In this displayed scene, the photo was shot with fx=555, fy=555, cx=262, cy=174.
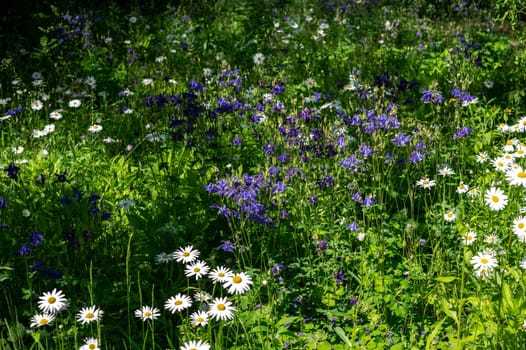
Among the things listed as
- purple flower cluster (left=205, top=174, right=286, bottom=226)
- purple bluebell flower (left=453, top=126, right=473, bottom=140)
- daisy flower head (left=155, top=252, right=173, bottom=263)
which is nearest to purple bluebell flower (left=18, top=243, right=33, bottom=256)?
daisy flower head (left=155, top=252, right=173, bottom=263)

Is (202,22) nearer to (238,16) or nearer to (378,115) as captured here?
(238,16)

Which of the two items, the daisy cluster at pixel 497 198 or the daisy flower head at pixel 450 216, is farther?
the daisy flower head at pixel 450 216

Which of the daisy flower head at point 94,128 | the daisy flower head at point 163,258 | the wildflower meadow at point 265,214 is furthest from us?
the daisy flower head at point 94,128

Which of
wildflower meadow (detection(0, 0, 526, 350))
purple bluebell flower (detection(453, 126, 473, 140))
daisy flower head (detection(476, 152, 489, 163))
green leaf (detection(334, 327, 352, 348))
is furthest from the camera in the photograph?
purple bluebell flower (detection(453, 126, 473, 140))

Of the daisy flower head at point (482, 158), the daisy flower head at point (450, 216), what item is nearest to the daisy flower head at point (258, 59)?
the daisy flower head at point (482, 158)

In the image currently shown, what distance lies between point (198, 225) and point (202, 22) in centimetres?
402

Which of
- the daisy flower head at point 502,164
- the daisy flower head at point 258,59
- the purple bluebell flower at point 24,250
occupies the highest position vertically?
the daisy flower head at point 258,59

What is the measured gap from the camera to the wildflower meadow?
250cm

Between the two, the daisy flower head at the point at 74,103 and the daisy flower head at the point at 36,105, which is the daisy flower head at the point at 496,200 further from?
the daisy flower head at the point at 36,105

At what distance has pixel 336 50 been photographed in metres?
6.00

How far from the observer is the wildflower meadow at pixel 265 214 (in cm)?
250

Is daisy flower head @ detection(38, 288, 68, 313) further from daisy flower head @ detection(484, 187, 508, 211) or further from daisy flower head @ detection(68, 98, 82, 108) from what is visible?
daisy flower head @ detection(68, 98, 82, 108)

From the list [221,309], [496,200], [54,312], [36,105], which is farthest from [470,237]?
[36,105]

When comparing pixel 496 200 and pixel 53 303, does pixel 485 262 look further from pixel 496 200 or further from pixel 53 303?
pixel 53 303
